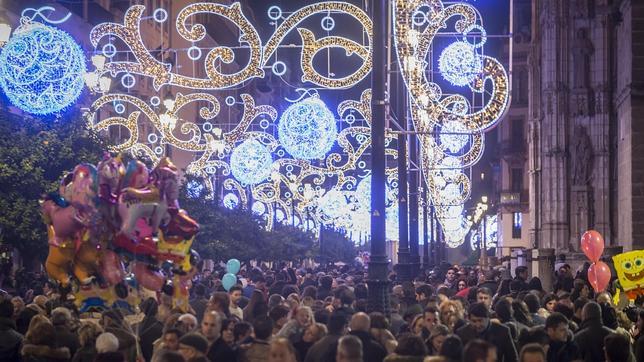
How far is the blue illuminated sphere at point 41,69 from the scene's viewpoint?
22875 mm

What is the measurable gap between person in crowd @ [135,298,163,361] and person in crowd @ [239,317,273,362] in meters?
2.26

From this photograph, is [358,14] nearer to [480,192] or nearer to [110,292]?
[110,292]

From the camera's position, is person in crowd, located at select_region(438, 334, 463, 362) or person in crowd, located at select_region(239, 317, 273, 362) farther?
person in crowd, located at select_region(239, 317, 273, 362)

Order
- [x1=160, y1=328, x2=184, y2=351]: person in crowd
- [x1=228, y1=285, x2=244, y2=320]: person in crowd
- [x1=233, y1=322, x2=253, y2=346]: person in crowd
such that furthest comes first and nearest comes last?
1. [x1=228, y1=285, x2=244, y2=320]: person in crowd
2. [x1=233, y1=322, x2=253, y2=346]: person in crowd
3. [x1=160, y1=328, x2=184, y2=351]: person in crowd

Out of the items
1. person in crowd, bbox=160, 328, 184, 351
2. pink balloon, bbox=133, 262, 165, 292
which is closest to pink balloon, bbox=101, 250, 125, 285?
pink balloon, bbox=133, 262, 165, 292

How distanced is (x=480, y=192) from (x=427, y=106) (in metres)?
98.2

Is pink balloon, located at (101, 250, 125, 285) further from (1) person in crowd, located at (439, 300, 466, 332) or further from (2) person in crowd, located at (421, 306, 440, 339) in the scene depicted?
(1) person in crowd, located at (439, 300, 466, 332)

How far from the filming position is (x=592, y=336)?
13.5 metres

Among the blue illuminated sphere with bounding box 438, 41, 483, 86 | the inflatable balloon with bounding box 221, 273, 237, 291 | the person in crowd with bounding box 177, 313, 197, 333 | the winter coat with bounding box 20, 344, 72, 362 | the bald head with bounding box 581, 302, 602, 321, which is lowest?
the winter coat with bounding box 20, 344, 72, 362

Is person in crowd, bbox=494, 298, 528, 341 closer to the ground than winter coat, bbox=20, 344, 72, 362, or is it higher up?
higher up

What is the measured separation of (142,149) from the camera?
1433 inches

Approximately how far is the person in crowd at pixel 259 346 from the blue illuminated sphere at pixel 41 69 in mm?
12015

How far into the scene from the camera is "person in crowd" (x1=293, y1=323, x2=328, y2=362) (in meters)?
13.0

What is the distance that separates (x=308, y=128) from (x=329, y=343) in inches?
759
